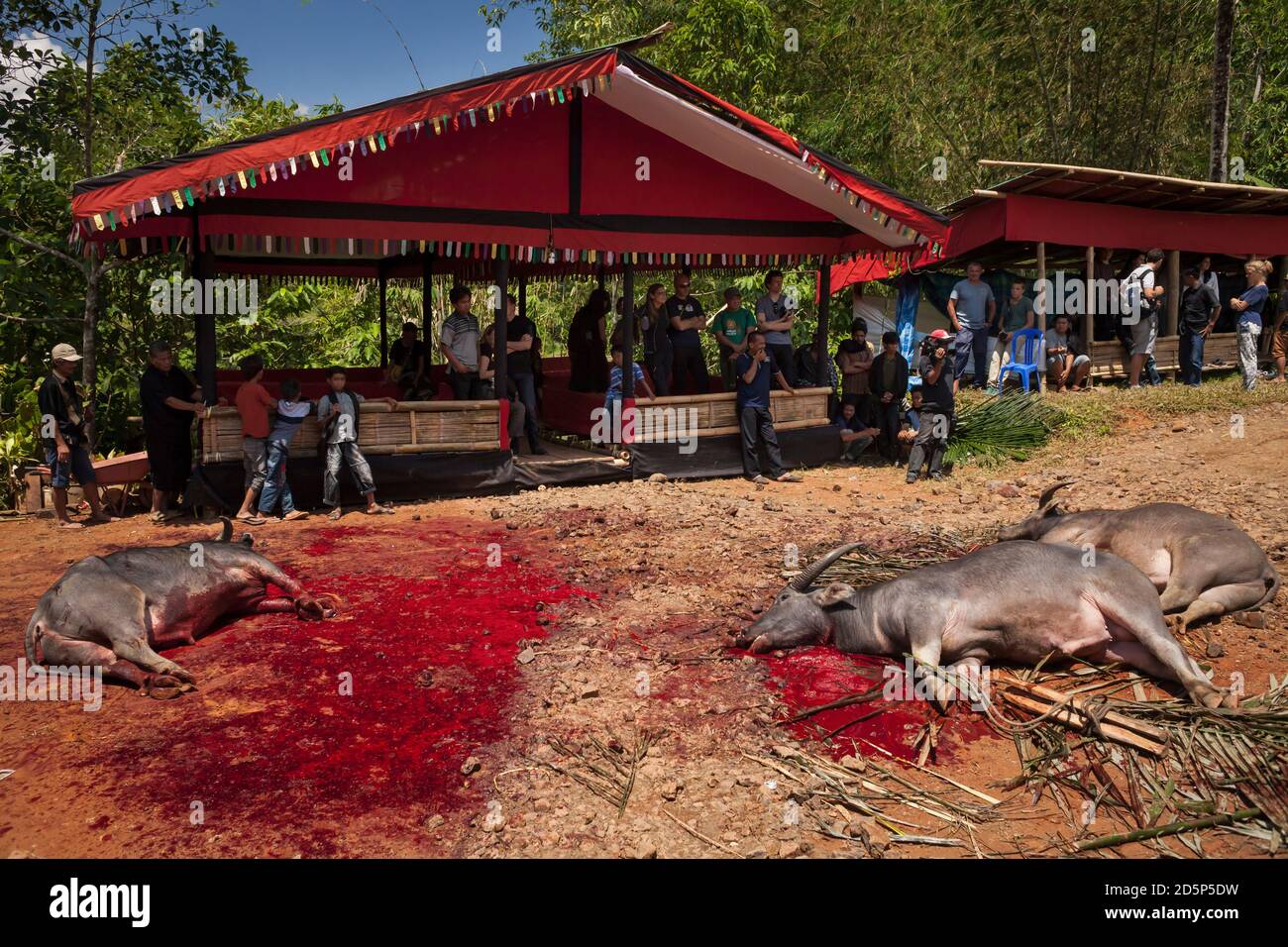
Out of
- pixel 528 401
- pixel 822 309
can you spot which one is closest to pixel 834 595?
pixel 528 401

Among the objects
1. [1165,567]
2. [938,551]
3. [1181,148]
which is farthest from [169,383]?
[1181,148]

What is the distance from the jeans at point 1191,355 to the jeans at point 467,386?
1153 centimetres

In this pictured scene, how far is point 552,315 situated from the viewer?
24.1m

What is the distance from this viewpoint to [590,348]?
15258mm

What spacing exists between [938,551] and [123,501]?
28.9 ft

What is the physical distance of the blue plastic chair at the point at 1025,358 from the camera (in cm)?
1638

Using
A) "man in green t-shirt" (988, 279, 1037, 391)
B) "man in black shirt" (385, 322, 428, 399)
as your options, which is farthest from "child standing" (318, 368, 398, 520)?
"man in green t-shirt" (988, 279, 1037, 391)

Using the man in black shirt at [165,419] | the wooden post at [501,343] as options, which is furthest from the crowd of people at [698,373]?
the wooden post at [501,343]

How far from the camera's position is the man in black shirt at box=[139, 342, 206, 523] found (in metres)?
10.8

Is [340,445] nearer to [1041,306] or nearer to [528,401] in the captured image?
[528,401]

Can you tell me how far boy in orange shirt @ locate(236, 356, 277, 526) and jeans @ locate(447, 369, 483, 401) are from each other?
2449 millimetres

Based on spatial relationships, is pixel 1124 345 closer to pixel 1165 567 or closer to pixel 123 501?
pixel 1165 567

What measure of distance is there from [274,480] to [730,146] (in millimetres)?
6538

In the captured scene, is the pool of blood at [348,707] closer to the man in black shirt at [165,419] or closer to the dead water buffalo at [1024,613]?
the dead water buffalo at [1024,613]
